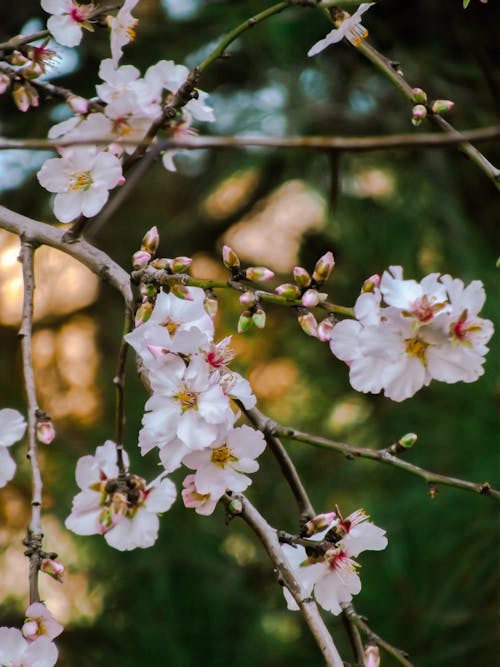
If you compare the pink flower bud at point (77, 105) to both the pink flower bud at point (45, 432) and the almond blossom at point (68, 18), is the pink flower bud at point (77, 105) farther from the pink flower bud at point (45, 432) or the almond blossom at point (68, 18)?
the pink flower bud at point (45, 432)

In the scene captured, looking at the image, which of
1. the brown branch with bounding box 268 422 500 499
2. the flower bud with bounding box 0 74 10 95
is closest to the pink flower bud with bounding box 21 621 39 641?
the brown branch with bounding box 268 422 500 499

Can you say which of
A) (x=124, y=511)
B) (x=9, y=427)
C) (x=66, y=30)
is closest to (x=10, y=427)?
(x=9, y=427)

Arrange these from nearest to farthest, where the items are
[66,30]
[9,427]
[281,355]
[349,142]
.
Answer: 1. [349,142]
2. [9,427]
3. [66,30]
4. [281,355]

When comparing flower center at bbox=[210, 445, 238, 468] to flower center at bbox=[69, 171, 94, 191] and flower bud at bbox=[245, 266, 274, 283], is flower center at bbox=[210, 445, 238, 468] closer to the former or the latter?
flower bud at bbox=[245, 266, 274, 283]

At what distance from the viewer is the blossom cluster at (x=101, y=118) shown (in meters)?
0.72

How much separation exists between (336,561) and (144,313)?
242 millimetres

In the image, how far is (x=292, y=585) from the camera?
0.56 metres

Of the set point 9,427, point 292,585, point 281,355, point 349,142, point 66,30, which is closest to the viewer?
point 349,142

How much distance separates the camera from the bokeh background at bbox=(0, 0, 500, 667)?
162 cm

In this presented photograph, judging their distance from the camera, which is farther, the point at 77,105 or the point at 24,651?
the point at 77,105

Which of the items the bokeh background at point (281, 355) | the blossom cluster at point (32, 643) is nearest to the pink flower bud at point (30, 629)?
the blossom cluster at point (32, 643)

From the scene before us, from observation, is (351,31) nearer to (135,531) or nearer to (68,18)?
(68,18)

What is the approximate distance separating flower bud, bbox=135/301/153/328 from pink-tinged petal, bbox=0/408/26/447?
6.0 inches

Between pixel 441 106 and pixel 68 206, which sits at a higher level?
pixel 441 106
